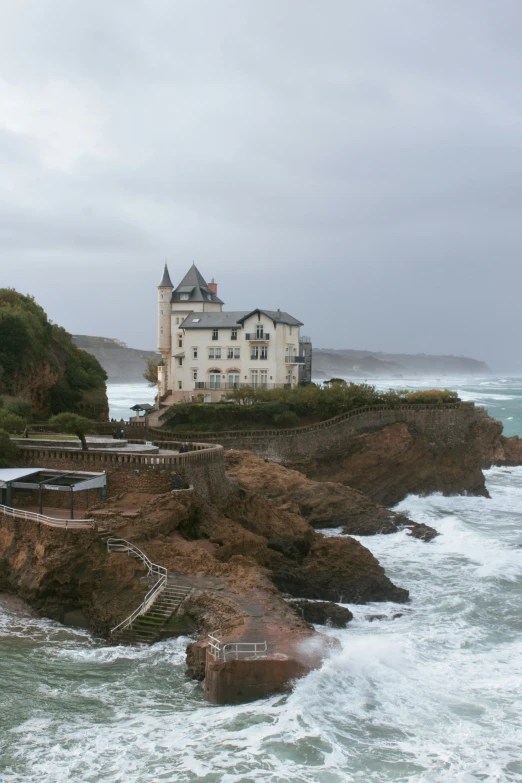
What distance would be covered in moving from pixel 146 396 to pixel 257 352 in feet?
237

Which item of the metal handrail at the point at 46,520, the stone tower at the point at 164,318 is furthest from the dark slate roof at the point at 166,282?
the metal handrail at the point at 46,520

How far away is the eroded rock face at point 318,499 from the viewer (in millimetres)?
38688

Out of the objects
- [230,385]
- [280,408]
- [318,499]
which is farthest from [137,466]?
[230,385]

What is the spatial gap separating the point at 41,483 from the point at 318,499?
54.4ft

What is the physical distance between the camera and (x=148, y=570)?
81.7 ft

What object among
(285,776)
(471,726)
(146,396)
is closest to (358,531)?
(471,726)

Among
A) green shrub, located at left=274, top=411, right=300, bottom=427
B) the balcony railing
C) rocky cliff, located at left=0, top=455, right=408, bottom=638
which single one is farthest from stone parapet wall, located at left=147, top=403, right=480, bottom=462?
rocky cliff, located at left=0, top=455, right=408, bottom=638

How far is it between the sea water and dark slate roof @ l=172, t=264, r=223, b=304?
42846 millimetres

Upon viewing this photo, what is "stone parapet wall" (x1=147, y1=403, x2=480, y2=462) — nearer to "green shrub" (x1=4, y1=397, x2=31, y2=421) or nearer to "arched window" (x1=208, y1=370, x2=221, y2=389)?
"green shrub" (x1=4, y1=397, x2=31, y2=421)

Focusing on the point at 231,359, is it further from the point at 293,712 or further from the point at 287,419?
the point at 293,712

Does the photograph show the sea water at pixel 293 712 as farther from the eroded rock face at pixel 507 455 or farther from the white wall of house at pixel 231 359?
the eroded rock face at pixel 507 455

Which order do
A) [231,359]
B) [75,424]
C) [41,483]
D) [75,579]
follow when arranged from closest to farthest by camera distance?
[75,579] < [41,483] < [75,424] < [231,359]

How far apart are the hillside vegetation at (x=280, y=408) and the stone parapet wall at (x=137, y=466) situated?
22021 millimetres

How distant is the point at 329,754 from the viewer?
17.0m
